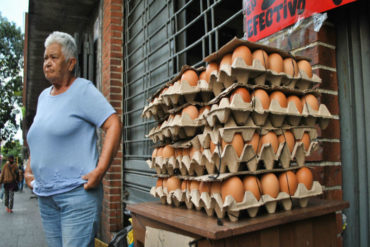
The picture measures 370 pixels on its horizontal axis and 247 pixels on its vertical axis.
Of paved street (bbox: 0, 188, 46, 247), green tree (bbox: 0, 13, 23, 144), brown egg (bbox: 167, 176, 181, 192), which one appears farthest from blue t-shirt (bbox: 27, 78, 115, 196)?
green tree (bbox: 0, 13, 23, 144)

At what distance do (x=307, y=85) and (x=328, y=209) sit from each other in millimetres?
606

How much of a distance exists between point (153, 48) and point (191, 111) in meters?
2.72

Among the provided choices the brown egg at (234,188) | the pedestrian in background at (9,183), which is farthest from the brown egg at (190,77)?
the pedestrian in background at (9,183)

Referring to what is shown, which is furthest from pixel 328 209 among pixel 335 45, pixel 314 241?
pixel 335 45

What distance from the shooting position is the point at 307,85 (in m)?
1.59

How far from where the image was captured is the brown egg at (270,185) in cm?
136

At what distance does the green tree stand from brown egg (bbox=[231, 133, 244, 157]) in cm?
2409

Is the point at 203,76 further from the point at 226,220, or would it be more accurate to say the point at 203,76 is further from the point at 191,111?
the point at 226,220

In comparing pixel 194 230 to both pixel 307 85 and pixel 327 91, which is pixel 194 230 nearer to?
pixel 307 85

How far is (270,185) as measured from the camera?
1.36m

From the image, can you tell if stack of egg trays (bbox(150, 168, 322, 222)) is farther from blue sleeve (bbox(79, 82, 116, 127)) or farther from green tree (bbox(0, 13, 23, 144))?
green tree (bbox(0, 13, 23, 144))

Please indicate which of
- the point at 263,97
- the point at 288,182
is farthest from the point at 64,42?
the point at 288,182

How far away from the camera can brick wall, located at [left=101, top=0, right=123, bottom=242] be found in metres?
4.74

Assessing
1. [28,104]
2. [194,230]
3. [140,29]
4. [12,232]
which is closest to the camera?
[194,230]
